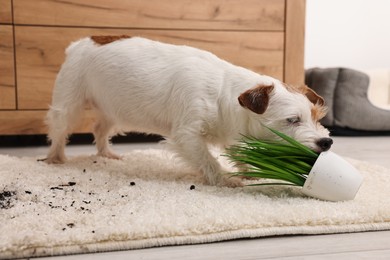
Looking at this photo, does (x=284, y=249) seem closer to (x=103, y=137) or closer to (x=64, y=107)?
(x=64, y=107)

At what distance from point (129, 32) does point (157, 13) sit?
189mm

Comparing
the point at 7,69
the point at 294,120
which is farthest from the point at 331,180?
the point at 7,69

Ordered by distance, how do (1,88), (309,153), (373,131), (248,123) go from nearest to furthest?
(309,153)
(248,123)
(1,88)
(373,131)

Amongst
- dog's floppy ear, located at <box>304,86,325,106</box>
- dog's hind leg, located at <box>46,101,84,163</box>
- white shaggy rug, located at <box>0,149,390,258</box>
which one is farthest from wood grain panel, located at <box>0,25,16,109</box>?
dog's floppy ear, located at <box>304,86,325,106</box>

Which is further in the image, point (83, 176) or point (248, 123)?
point (83, 176)

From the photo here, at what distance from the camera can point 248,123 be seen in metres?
1.63

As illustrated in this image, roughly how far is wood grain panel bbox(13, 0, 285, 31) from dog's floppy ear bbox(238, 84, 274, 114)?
130 cm

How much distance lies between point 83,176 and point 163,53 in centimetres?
55

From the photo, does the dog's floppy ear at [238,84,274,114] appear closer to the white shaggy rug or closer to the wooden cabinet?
the white shaggy rug

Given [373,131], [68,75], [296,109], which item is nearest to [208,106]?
[296,109]

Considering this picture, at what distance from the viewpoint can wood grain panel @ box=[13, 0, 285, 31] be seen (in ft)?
8.36

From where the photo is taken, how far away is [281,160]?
1487mm

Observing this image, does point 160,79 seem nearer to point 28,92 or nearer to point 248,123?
point 248,123

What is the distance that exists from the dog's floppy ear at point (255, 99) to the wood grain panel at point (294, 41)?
140 cm
